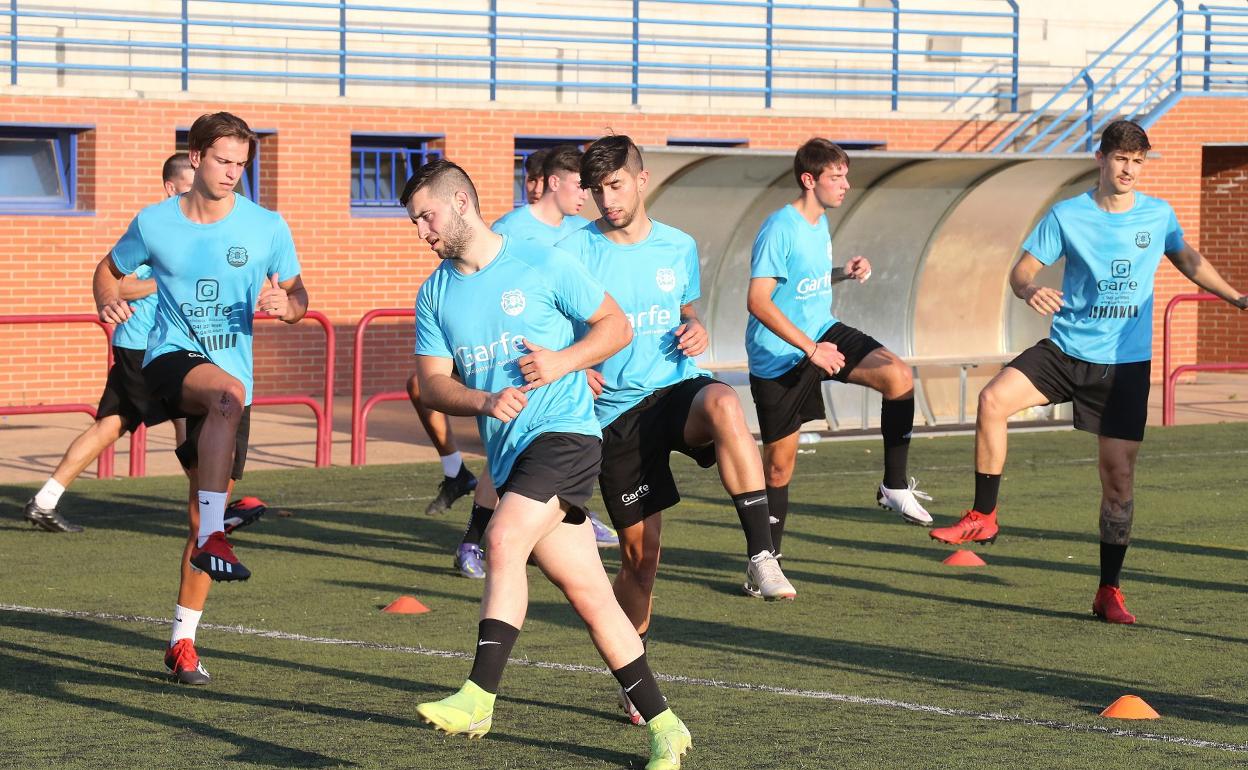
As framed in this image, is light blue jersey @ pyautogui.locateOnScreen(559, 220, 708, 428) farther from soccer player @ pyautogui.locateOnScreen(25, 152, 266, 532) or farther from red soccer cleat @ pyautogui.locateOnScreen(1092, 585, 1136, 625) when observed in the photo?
soccer player @ pyautogui.locateOnScreen(25, 152, 266, 532)

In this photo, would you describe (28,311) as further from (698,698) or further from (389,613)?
(698,698)

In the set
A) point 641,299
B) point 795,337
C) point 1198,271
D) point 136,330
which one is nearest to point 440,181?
point 641,299

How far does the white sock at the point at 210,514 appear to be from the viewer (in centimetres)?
674

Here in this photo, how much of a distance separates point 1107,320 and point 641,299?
2291mm

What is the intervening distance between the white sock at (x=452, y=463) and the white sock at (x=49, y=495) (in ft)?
6.93

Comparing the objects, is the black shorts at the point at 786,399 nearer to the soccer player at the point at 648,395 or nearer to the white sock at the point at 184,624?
the soccer player at the point at 648,395

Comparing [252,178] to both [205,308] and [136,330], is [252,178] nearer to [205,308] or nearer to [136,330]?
[136,330]

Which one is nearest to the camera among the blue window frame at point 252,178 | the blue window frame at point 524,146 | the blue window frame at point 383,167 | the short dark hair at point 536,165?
the short dark hair at point 536,165

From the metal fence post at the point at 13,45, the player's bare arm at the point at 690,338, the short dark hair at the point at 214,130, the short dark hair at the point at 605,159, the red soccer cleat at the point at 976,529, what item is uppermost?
the metal fence post at the point at 13,45

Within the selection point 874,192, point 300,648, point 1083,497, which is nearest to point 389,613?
point 300,648

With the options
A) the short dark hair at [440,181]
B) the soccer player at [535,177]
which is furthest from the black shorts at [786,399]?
the short dark hair at [440,181]

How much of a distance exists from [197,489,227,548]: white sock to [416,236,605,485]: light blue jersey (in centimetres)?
151

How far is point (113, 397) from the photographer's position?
10484 millimetres

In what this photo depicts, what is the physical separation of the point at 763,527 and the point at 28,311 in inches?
458
